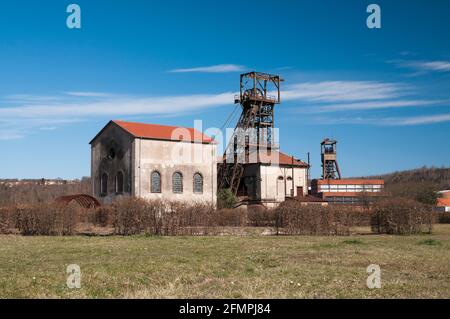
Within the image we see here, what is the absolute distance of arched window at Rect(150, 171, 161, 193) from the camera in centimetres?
5312

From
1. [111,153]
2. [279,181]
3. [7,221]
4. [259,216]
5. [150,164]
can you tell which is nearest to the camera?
[7,221]

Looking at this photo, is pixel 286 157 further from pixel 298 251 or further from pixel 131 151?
pixel 298 251

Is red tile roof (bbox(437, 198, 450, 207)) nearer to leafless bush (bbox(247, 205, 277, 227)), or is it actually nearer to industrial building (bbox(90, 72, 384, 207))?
industrial building (bbox(90, 72, 384, 207))

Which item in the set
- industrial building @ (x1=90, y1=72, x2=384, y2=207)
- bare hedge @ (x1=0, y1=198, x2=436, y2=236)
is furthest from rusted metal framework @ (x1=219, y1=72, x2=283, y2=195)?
bare hedge @ (x1=0, y1=198, x2=436, y2=236)

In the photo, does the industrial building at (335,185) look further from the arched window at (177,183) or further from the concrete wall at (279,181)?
the arched window at (177,183)

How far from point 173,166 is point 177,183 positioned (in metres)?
1.88

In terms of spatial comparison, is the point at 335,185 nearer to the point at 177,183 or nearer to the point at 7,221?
the point at 177,183

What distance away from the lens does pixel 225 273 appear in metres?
13.9

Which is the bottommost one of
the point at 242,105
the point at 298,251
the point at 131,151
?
the point at 298,251

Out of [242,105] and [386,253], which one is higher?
[242,105]

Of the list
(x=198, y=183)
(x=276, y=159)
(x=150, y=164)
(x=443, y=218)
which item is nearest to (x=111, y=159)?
(x=150, y=164)

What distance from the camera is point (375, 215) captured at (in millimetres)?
35594
